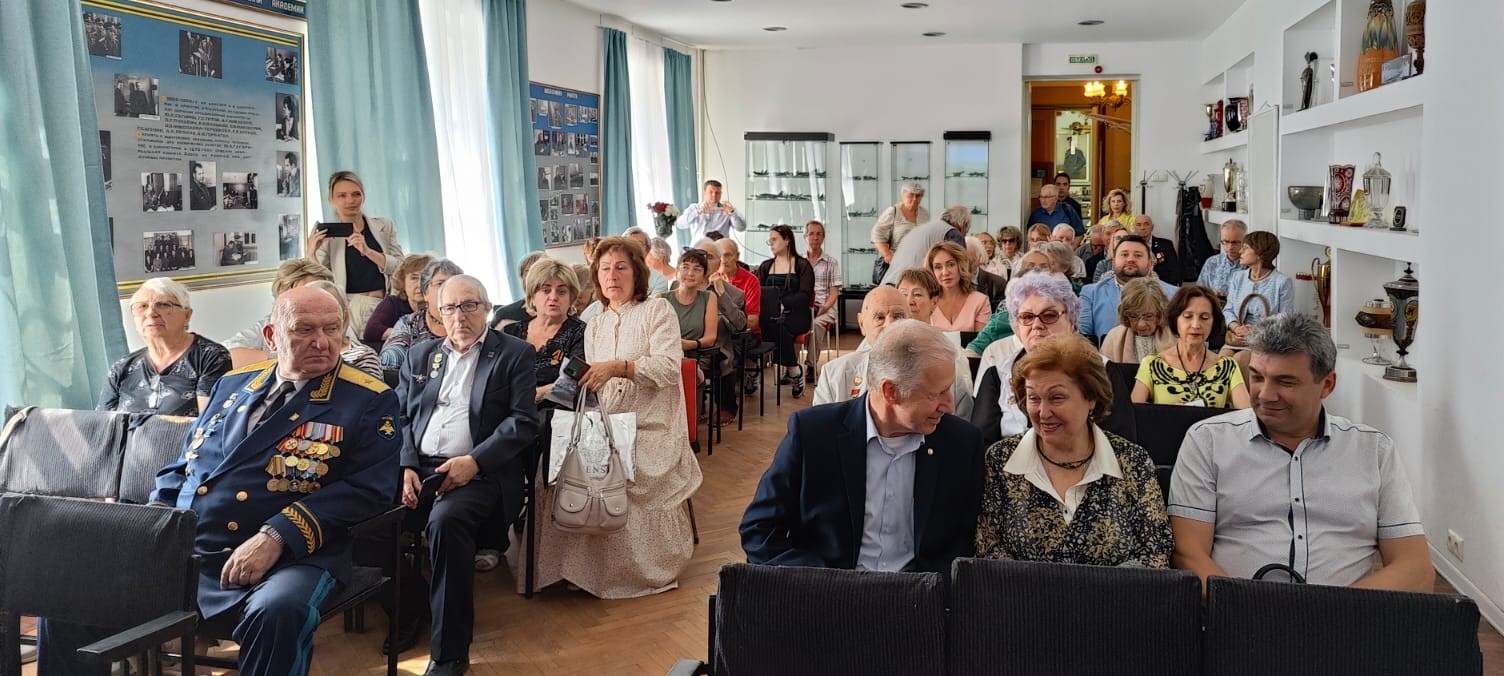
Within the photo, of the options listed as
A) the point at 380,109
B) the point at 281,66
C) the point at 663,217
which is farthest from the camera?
the point at 663,217

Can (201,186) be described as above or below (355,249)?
above

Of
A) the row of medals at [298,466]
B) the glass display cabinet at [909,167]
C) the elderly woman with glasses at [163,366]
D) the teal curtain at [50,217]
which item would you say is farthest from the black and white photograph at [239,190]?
the glass display cabinet at [909,167]

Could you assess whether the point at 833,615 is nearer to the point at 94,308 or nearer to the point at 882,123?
the point at 94,308

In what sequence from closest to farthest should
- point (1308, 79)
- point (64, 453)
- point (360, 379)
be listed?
point (360, 379) → point (64, 453) → point (1308, 79)

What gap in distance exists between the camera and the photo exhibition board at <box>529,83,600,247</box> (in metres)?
10.5

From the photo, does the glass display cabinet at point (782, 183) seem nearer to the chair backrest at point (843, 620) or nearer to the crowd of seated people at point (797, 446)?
the crowd of seated people at point (797, 446)

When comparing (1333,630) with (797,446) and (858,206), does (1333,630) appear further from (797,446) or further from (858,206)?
(858,206)

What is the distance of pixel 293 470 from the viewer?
3.50 meters

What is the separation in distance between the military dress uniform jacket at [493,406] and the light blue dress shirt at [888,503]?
75.6 inches

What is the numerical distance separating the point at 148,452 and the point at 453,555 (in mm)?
1082

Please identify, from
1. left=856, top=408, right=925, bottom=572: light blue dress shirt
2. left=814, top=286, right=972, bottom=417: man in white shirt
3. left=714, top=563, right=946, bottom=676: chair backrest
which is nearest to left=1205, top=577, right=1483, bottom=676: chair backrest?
left=714, top=563, right=946, bottom=676: chair backrest

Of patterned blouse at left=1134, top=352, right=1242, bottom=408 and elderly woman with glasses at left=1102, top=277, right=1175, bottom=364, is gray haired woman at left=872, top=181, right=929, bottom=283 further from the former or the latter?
patterned blouse at left=1134, top=352, right=1242, bottom=408

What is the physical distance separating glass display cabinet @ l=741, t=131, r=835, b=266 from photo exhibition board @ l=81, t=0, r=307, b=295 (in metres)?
8.15

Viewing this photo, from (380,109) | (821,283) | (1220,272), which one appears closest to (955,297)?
(1220,272)
